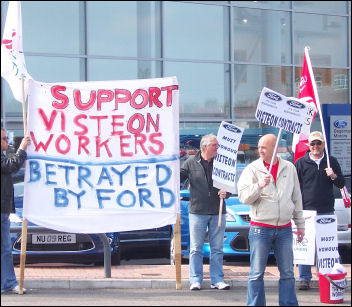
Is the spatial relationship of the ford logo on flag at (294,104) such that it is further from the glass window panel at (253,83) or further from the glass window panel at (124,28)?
the glass window panel at (253,83)

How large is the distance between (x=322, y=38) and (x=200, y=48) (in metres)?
3.26

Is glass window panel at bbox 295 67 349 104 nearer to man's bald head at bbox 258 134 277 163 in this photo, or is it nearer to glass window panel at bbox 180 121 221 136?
glass window panel at bbox 180 121 221 136

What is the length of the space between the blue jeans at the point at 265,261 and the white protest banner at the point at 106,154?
1805 mm

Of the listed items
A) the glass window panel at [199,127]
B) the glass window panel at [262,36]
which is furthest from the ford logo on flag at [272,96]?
the glass window panel at [262,36]

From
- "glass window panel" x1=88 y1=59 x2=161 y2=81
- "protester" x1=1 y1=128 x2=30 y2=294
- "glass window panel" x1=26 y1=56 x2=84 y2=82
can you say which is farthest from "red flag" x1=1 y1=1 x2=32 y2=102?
"glass window panel" x1=88 y1=59 x2=161 y2=81

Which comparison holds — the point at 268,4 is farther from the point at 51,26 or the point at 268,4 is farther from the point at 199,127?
the point at 51,26

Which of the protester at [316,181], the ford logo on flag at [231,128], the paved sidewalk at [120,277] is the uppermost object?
the ford logo on flag at [231,128]

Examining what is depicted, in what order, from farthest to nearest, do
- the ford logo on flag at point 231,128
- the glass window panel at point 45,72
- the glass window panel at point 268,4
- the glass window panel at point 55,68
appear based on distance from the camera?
the glass window panel at point 268,4 < the glass window panel at point 55,68 < the glass window panel at point 45,72 < the ford logo on flag at point 231,128

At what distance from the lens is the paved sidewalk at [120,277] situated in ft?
28.9

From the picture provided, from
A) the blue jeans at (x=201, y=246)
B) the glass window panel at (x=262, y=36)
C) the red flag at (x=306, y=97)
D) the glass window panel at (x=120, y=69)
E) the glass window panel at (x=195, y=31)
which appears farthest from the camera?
the glass window panel at (x=262, y=36)

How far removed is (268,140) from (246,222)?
338cm

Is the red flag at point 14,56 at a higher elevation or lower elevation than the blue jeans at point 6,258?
higher

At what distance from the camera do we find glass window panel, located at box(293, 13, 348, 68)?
18.0 metres

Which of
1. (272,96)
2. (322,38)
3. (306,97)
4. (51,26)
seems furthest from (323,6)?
(272,96)
